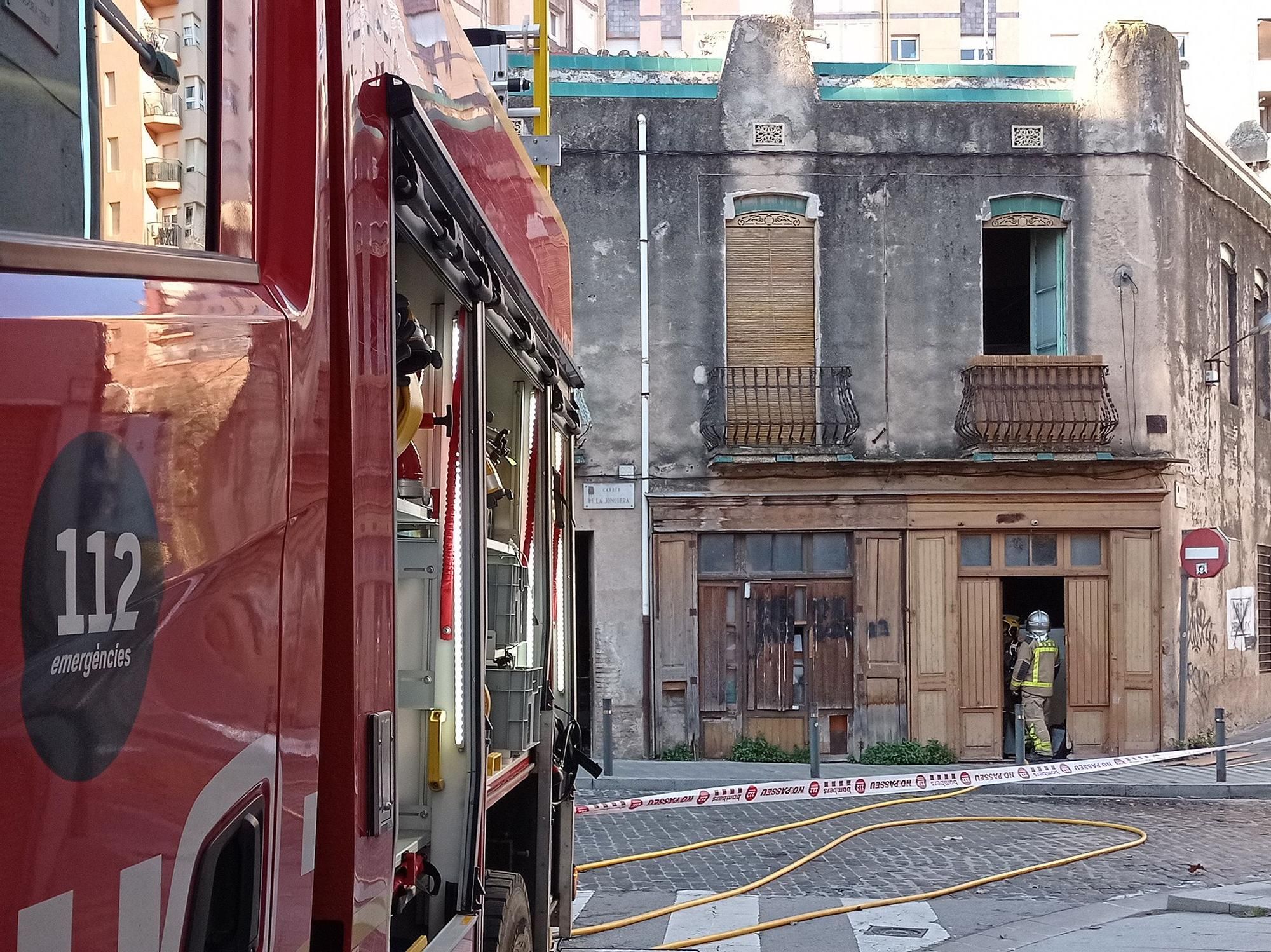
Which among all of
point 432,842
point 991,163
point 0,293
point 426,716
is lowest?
point 432,842

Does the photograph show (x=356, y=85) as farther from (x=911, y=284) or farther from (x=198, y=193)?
(x=911, y=284)

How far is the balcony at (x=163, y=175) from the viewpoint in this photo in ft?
7.13

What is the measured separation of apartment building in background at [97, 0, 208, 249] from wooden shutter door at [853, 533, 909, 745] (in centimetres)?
1745

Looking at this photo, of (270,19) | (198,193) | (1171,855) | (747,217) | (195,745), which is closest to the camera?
(195,745)

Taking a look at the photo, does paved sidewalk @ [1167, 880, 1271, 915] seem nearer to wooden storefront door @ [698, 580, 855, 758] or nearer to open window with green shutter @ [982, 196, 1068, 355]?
wooden storefront door @ [698, 580, 855, 758]

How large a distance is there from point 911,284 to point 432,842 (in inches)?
662

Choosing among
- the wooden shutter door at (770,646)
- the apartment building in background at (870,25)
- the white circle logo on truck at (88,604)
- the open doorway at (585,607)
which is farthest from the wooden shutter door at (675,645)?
the apartment building in background at (870,25)

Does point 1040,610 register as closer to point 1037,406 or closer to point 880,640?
→ point 880,640

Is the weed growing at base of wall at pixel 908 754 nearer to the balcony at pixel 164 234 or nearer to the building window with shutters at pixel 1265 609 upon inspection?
the building window with shutters at pixel 1265 609

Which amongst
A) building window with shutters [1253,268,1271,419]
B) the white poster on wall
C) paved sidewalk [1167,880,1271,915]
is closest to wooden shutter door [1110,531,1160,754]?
the white poster on wall

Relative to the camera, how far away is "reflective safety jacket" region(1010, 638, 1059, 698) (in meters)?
18.9

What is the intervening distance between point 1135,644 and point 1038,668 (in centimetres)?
153

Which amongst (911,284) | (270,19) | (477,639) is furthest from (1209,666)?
(270,19)

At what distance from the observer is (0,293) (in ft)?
5.65
